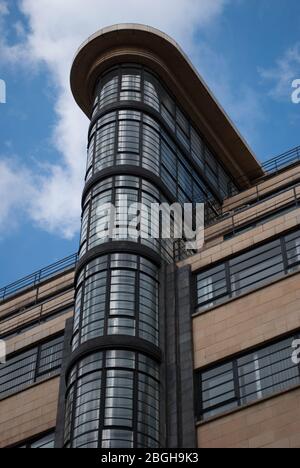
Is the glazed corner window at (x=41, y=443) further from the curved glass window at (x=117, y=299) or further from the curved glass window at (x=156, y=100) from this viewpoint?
the curved glass window at (x=156, y=100)

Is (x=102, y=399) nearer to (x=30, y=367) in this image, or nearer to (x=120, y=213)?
(x=30, y=367)

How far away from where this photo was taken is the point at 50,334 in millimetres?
37000

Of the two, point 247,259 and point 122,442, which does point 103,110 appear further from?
point 122,442

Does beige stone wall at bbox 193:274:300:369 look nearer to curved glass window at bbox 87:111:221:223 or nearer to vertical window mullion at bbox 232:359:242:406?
vertical window mullion at bbox 232:359:242:406

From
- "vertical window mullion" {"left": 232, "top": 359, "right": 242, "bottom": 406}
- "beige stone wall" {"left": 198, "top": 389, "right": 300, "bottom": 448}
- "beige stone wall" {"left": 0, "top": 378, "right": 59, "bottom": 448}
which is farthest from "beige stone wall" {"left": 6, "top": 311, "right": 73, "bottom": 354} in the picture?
"beige stone wall" {"left": 198, "top": 389, "right": 300, "bottom": 448}

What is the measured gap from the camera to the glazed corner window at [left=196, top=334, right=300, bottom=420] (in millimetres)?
28547

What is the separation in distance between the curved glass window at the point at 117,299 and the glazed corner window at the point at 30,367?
297cm

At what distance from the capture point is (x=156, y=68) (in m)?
46.7

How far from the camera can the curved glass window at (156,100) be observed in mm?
44438

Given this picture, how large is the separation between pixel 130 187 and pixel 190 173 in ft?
24.5

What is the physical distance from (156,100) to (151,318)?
1624 cm

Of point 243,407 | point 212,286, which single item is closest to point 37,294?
point 212,286

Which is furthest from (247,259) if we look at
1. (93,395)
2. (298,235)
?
(93,395)

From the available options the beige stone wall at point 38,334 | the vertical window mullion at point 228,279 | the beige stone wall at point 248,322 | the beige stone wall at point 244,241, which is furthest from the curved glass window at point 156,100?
the beige stone wall at point 248,322
